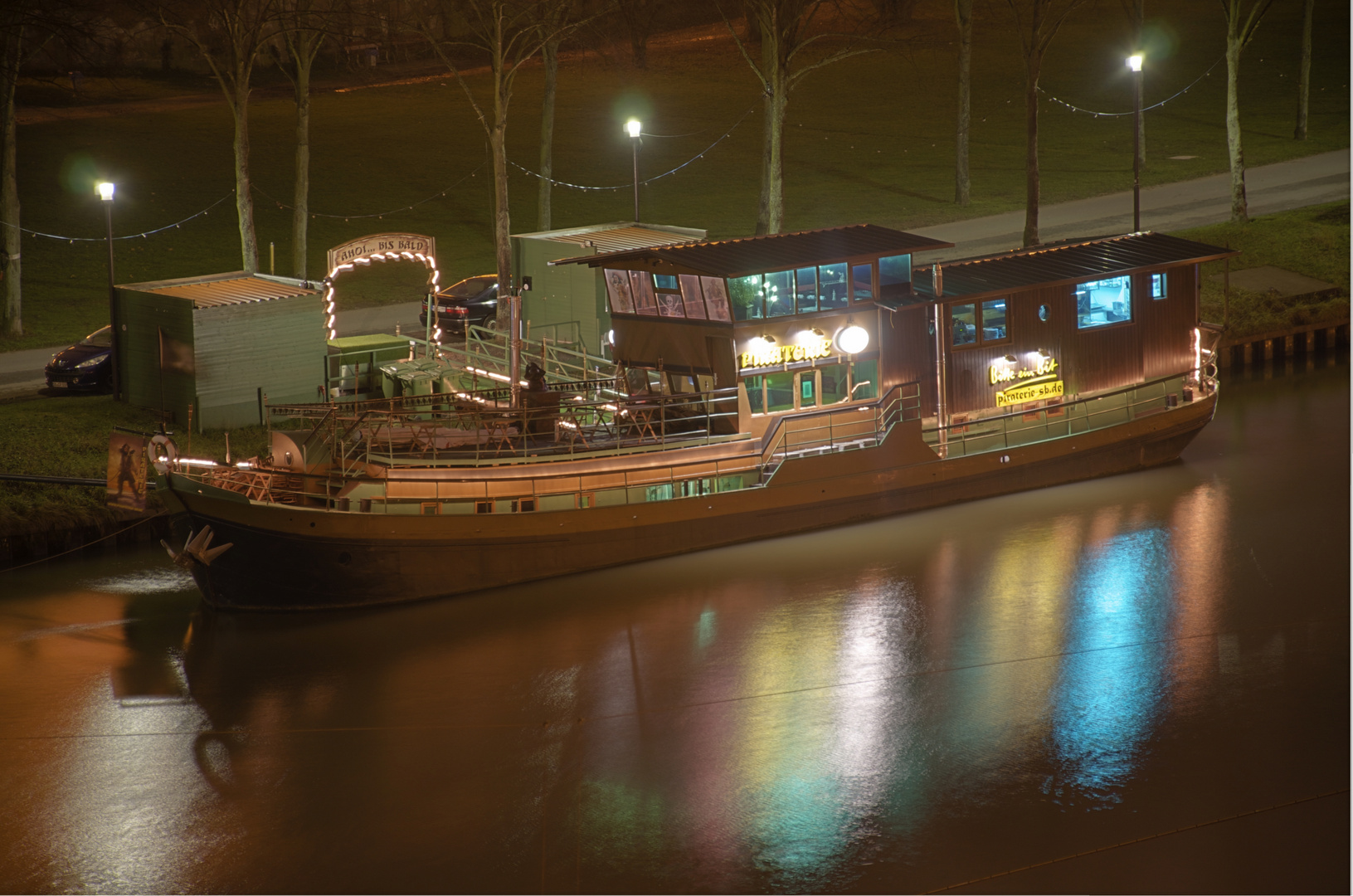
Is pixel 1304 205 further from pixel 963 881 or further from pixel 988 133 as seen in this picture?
pixel 963 881

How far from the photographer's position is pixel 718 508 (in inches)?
995

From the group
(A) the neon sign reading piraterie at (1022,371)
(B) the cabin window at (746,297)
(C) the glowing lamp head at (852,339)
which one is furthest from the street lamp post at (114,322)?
(A) the neon sign reading piraterie at (1022,371)

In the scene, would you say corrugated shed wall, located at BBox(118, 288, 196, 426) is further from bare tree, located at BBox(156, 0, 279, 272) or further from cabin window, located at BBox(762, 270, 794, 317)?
cabin window, located at BBox(762, 270, 794, 317)

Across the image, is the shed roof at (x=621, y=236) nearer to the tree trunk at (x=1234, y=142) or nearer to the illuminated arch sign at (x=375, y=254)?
the illuminated arch sign at (x=375, y=254)

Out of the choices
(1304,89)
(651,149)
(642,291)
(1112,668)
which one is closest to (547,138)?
(651,149)

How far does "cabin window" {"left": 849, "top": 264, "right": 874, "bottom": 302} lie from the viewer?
2661 centimetres

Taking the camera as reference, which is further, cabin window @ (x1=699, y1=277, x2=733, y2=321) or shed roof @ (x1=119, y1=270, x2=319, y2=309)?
shed roof @ (x1=119, y1=270, x2=319, y2=309)

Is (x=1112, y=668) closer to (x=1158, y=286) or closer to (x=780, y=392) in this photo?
(x=780, y=392)

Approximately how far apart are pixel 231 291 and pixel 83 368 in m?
4.13

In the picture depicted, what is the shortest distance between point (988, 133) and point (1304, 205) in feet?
62.8

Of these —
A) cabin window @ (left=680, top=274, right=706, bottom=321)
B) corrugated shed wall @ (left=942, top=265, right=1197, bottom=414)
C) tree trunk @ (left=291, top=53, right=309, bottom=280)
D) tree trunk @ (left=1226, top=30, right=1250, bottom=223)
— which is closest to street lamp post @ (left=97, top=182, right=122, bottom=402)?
tree trunk @ (left=291, top=53, right=309, bottom=280)

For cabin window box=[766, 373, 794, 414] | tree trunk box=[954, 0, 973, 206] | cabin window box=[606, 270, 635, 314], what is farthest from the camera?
tree trunk box=[954, 0, 973, 206]

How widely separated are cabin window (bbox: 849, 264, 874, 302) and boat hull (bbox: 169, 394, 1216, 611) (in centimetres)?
270

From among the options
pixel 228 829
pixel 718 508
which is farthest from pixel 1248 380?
pixel 228 829
